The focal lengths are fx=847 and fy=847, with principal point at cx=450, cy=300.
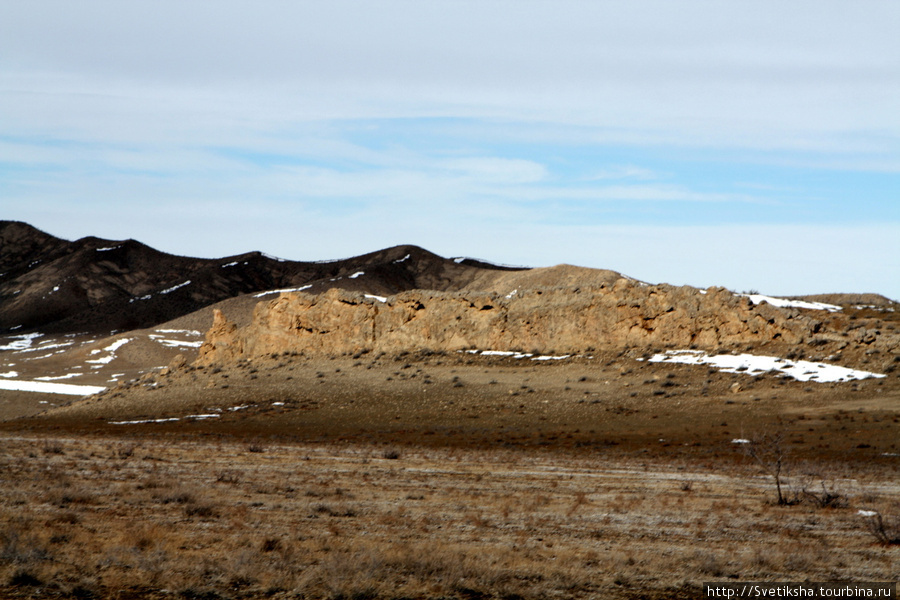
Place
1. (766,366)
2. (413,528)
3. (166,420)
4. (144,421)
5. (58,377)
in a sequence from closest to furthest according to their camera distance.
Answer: (413,528)
(166,420)
(144,421)
(766,366)
(58,377)

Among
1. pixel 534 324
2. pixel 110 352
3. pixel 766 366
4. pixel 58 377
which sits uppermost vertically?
pixel 534 324

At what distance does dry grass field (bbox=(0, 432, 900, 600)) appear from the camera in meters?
8.45

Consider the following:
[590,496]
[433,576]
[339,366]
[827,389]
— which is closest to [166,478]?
[590,496]

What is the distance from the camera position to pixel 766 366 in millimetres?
38656

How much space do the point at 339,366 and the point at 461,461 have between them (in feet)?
87.6

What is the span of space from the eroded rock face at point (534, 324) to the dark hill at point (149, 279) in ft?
181

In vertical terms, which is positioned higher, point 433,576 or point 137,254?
point 137,254

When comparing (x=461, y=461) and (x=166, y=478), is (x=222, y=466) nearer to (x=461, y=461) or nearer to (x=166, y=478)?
(x=166, y=478)

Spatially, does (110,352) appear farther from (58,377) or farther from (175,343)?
(58,377)

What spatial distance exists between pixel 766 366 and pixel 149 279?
157428 millimetres

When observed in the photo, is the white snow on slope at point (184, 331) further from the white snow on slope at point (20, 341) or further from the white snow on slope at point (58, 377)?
the white snow on slope at point (20, 341)

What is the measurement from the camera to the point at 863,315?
51.1 meters

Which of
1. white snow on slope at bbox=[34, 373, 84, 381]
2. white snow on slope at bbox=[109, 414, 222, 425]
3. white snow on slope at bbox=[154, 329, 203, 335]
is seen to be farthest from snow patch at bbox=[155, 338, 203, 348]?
white snow on slope at bbox=[109, 414, 222, 425]

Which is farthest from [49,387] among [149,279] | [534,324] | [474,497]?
[149,279]
